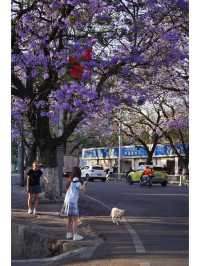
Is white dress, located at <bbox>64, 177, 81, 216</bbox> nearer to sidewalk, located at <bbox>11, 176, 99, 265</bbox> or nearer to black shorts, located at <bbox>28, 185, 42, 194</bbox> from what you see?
sidewalk, located at <bbox>11, 176, 99, 265</bbox>

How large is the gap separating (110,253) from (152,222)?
5406mm

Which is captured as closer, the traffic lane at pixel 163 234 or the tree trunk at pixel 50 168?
the traffic lane at pixel 163 234

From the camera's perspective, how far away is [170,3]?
15742 millimetres

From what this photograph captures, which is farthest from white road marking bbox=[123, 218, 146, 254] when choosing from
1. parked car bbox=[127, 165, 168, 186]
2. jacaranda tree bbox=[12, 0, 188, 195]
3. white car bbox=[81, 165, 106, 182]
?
white car bbox=[81, 165, 106, 182]

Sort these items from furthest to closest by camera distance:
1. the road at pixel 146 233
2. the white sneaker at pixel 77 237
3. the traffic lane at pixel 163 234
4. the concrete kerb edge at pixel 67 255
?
the white sneaker at pixel 77 237 < the traffic lane at pixel 163 234 < the road at pixel 146 233 < the concrete kerb edge at pixel 67 255

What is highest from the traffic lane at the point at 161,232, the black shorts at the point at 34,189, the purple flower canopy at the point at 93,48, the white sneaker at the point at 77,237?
the purple flower canopy at the point at 93,48

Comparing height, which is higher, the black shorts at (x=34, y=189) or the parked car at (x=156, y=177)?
the black shorts at (x=34, y=189)

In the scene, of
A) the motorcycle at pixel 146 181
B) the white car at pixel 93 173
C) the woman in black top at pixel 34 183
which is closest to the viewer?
the woman in black top at pixel 34 183

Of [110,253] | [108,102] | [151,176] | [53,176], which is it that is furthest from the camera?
[151,176]

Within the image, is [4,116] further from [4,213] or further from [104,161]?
[104,161]

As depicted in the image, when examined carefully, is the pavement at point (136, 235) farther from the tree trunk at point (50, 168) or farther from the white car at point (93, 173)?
the white car at point (93, 173)

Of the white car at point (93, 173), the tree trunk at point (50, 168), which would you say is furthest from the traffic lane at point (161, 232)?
the white car at point (93, 173)

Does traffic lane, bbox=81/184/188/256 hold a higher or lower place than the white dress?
lower
